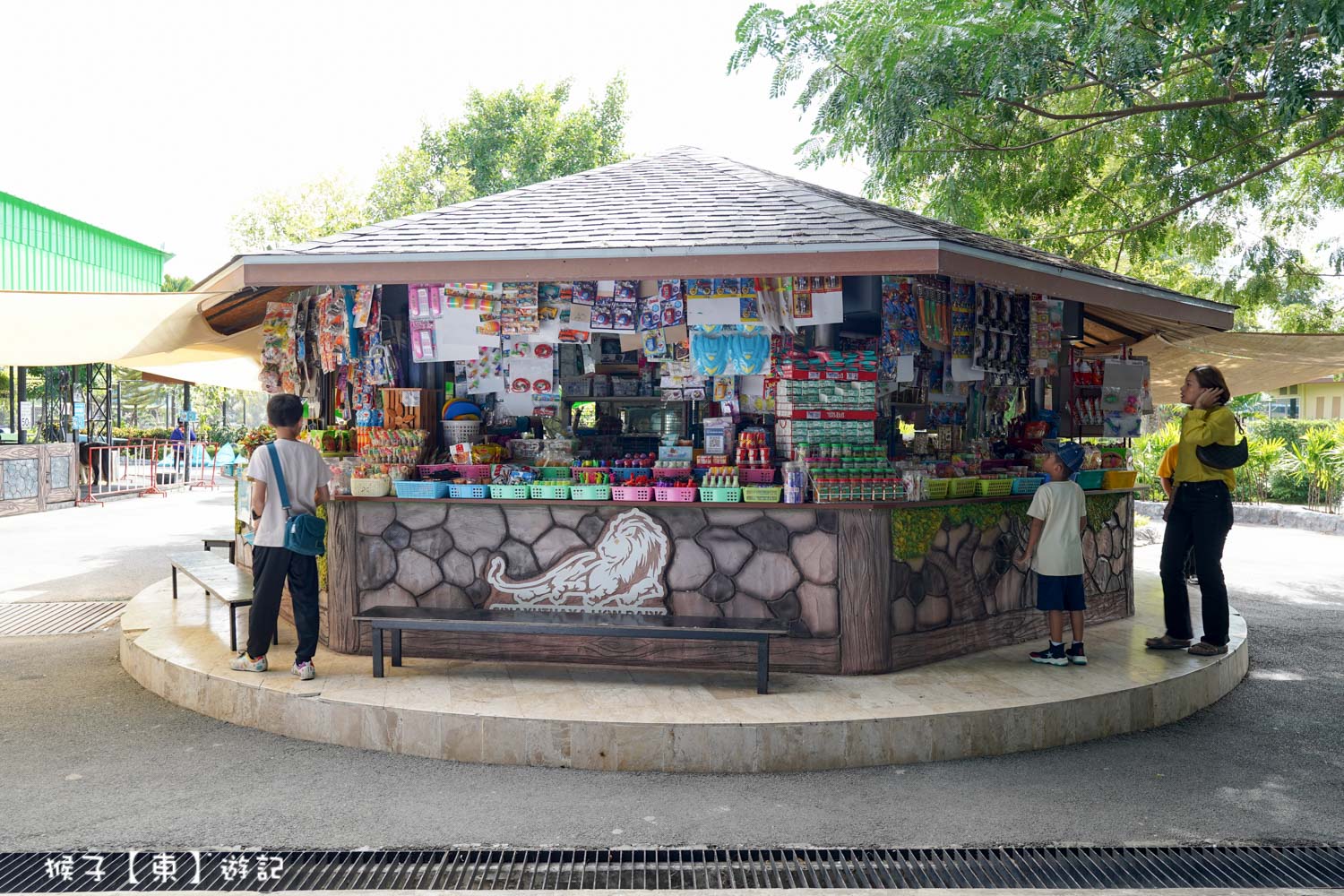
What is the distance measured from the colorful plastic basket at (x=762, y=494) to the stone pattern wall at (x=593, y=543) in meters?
0.07

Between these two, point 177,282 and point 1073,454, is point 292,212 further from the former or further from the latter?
point 1073,454

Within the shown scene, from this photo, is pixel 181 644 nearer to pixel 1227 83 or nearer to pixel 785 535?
pixel 785 535

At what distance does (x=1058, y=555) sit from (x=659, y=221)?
3565mm

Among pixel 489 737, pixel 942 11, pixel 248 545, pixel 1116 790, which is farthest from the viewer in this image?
pixel 248 545

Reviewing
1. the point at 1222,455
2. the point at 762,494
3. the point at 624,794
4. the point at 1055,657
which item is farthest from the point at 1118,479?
the point at 624,794

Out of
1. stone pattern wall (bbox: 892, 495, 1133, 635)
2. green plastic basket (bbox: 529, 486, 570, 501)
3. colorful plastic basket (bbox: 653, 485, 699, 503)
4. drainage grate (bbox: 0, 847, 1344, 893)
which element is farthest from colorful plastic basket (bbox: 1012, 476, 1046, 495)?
drainage grate (bbox: 0, 847, 1344, 893)

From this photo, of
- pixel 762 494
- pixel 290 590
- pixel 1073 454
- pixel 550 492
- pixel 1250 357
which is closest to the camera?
pixel 290 590

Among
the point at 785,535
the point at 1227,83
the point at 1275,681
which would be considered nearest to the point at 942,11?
the point at 1227,83

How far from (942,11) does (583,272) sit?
12.9ft

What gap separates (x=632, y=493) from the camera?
7.02 metres

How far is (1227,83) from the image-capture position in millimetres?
9453

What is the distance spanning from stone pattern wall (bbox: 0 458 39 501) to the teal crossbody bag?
639 inches

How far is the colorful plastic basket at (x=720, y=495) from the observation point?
690 cm

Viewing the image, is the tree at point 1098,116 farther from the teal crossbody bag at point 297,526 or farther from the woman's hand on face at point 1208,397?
the teal crossbody bag at point 297,526
